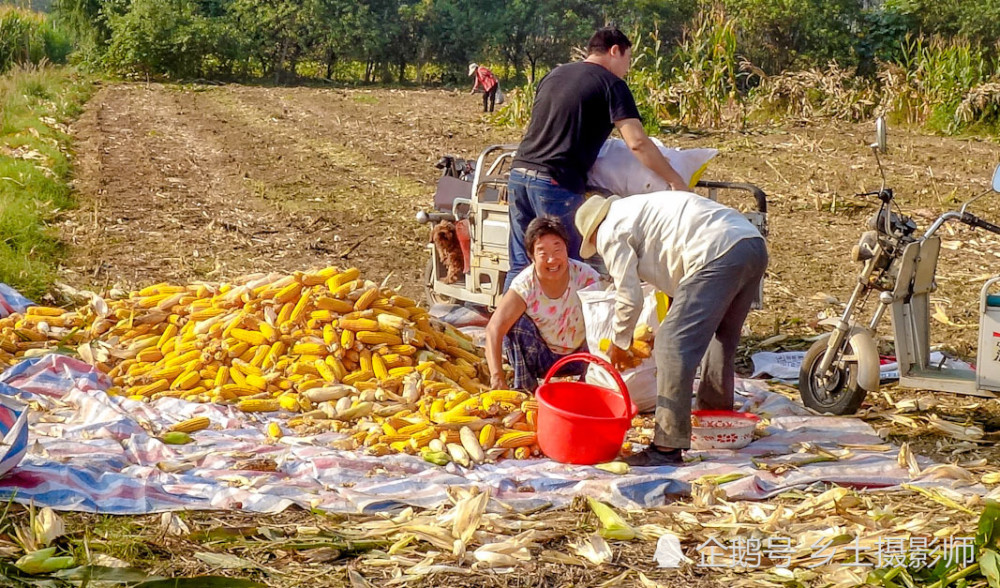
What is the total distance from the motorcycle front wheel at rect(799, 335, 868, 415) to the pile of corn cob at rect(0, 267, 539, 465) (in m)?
1.68

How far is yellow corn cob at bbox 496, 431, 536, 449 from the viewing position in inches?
190

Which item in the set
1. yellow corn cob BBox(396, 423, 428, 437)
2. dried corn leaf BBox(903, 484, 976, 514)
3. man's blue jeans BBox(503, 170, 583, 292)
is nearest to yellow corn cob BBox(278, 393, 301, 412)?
yellow corn cob BBox(396, 423, 428, 437)

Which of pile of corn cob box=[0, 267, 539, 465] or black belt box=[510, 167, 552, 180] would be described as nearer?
pile of corn cob box=[0, 267, 539, 465]

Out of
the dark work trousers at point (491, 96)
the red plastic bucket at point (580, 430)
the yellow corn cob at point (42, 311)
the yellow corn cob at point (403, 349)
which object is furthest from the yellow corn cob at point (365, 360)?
the dark work trousers at point (491, 96)

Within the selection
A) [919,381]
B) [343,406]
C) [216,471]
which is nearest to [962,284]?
[919,381]

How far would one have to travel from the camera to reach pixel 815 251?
31.0 ft

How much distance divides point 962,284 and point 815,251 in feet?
5.01

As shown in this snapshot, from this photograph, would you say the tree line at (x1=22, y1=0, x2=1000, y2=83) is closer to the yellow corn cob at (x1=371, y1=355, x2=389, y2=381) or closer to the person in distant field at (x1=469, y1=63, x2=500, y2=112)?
the person in distant field at (x1=469, y1=63, x2=500, y2=112)

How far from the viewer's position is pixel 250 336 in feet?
19.1

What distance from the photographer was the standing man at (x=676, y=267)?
4.51 metres

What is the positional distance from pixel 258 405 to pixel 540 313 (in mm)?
1606

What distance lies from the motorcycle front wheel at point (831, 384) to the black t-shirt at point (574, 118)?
1.67 metres

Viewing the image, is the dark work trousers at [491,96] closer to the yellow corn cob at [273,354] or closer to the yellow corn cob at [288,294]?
the yellow corn cob at [288,294]

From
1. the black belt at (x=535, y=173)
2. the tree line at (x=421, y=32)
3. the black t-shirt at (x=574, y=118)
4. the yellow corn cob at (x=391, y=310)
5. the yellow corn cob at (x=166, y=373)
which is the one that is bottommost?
the yellow corn cob at (x=166, y=373)
